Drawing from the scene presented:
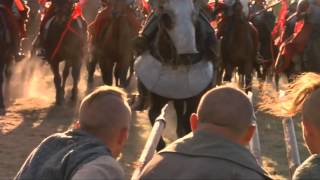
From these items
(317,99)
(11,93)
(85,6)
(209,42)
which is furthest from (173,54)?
(85,6)

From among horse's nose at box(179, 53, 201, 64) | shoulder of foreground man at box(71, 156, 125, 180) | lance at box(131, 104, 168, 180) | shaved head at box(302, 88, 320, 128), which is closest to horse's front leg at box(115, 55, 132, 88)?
horse's nose at box(179, 53, 201, 64)

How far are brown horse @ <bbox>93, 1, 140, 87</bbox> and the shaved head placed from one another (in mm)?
9096

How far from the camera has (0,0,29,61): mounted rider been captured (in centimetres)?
1257

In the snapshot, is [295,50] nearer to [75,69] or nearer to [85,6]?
[75,69]

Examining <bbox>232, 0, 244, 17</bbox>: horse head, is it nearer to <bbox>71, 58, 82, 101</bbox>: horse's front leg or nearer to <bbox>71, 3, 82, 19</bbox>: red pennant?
<bbox>71, 3, 82, 19</bbox>: red pennant

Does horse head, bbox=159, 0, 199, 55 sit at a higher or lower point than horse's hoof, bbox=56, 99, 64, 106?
higher

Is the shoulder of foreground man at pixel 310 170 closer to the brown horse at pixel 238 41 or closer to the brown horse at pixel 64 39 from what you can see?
the brown horse at pixel 238 41

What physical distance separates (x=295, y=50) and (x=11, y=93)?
20.0ft

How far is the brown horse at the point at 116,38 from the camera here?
12656mm

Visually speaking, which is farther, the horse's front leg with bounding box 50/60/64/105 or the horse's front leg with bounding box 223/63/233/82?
the horse's front leg with bounding box 223/63/233/82

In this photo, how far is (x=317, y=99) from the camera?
3.63 m

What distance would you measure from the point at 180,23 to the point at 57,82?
562 cm

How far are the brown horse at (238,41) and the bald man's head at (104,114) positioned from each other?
Result: 9.80 m

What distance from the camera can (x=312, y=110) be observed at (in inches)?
142
